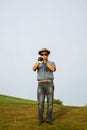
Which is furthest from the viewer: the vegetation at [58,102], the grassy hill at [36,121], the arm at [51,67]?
the vegetation at [58,102]

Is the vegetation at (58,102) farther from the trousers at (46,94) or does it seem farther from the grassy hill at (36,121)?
the trousers at (46,94)

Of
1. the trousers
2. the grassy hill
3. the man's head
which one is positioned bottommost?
the grassy hill

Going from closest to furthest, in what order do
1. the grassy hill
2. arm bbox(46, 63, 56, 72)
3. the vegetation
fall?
arm bbox(46, 63, 56, 72) < the grassy hill < the vegetation

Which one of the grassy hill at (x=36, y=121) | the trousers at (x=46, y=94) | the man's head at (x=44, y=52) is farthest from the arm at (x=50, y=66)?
the grassy hill at (x=36, y=121)

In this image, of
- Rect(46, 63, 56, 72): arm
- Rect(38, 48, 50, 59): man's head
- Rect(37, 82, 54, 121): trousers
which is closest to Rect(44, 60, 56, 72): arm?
Rect(46, 63, 56, 72): arm

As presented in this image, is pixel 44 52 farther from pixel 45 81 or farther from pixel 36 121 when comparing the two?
pixel 36 121

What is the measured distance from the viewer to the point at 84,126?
1402cm

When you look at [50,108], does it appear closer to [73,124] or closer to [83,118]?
[73,124]

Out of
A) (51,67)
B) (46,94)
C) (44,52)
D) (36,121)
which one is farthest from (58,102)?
(51,67)

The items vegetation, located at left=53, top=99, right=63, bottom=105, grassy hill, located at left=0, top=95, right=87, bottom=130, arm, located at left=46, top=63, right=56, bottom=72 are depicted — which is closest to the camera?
arm, located at left=46, top=63, right=56, bottom=72

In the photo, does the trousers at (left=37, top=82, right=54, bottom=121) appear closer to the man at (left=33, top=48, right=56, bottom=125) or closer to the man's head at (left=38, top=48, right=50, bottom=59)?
the man at (left=33, top=48, right=56, bottom=125)

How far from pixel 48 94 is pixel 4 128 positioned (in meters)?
2.56

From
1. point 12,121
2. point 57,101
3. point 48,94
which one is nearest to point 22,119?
point 12,121

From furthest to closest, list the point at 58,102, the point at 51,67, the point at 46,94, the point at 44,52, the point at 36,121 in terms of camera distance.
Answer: the point at 58,102 → the point at 36,121 → the point at 46,94 → the point at 44,52 → the point at 51,67
